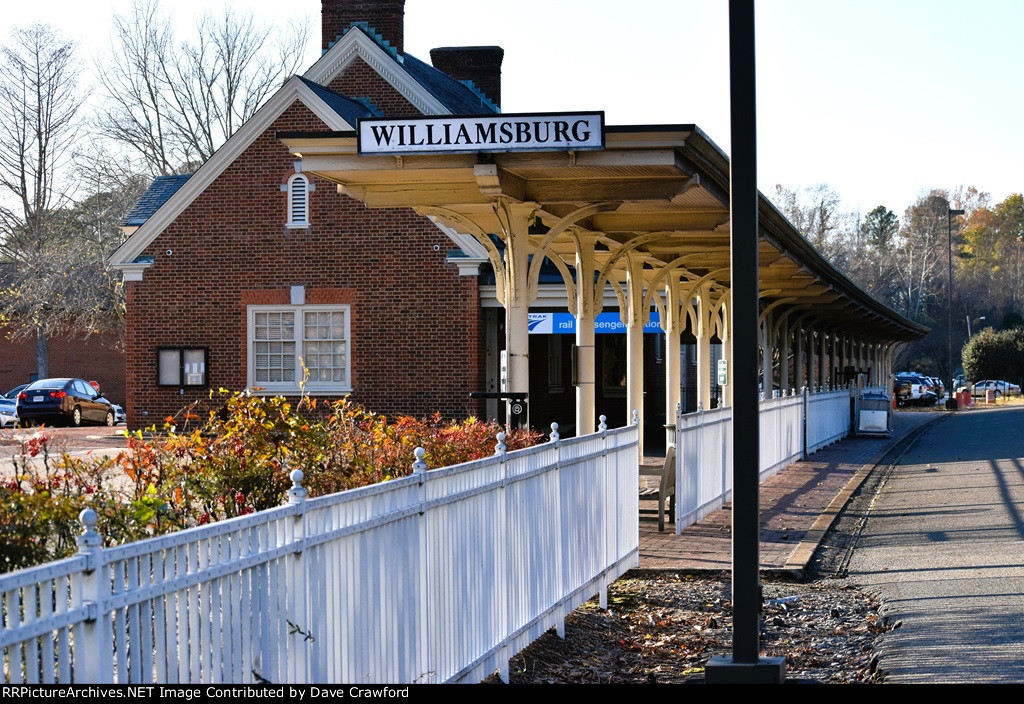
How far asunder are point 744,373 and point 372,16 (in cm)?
2663

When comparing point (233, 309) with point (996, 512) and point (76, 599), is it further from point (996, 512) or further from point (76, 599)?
point (76, 599)

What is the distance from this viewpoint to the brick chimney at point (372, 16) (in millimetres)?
31250

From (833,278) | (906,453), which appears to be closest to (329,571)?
(833,278)

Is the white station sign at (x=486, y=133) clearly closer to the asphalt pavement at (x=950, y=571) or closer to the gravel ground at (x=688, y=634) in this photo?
the gravel ground at (x=688, y=634)

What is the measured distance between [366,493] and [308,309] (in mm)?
23202

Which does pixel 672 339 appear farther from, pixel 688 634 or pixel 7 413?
pixel 7 413

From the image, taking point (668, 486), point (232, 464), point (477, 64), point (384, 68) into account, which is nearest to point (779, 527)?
point (668, 486)

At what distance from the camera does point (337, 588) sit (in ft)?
17.0

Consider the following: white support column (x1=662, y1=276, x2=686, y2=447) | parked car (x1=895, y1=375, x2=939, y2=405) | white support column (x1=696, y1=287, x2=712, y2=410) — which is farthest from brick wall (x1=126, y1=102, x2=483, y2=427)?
parked car (x1=895, y1=375, x2=939, y2=405)

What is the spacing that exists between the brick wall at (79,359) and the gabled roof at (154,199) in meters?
21.9

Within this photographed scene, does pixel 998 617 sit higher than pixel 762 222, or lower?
lower

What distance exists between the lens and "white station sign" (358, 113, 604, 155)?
34.7 ft

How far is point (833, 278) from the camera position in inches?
951

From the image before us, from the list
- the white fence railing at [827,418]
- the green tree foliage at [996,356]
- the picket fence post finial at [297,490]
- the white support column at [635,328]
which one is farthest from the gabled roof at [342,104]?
the green tree foliage at [996,356]
